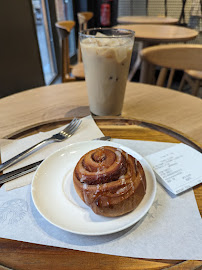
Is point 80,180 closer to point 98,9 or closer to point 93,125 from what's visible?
point 93,125

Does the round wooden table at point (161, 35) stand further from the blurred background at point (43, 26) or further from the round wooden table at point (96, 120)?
the blurred background at point (43, 26)

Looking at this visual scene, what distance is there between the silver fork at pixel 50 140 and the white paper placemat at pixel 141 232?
0.32 ft

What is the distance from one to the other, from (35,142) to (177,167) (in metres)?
0.33

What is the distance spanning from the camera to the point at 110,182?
0.34 m

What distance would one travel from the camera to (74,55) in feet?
11.5

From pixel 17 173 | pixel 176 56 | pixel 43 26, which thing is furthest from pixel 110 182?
pixel 43 26

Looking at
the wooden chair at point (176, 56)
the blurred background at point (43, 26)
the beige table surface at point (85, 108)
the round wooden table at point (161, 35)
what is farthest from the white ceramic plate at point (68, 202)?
the blurred background at point (43, 26)

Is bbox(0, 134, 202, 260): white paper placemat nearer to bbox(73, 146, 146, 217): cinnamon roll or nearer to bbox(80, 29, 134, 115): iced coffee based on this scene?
bbox(73, 146, 146, 217): cinnamon roll

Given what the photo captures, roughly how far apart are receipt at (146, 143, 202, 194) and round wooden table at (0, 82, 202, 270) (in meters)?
0.03

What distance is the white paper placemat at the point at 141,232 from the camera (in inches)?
11.2

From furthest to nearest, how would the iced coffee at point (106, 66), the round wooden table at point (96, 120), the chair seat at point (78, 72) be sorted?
the chair seat at point (78, 72) < the iced coffee at point (106, 66) < the round wooden table at point (96, 120)

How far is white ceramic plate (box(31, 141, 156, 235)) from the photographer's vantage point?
0.30 meters

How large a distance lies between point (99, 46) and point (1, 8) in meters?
1.27

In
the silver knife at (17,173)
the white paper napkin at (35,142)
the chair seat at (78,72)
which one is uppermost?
the silver knife at (17,173)
